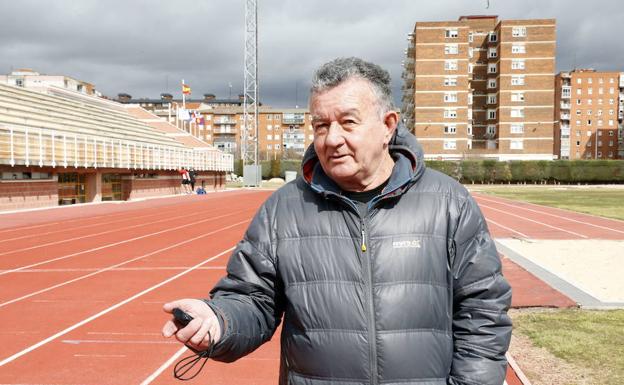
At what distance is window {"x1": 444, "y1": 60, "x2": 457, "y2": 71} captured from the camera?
2466 inches

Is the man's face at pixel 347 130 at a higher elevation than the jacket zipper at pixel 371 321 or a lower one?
higher

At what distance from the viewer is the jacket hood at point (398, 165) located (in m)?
1.90

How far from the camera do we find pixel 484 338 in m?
1.79

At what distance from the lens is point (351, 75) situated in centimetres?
185

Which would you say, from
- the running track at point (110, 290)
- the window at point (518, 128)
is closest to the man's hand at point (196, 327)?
the running track at point (110, 290)

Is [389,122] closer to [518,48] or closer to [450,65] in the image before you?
[450,65]

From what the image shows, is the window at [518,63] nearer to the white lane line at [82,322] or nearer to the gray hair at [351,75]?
the white lane line at [82,322]

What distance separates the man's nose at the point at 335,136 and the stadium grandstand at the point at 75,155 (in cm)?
2083

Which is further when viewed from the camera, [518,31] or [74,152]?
[518,31]

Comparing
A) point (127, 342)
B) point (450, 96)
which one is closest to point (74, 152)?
point (127, 342)

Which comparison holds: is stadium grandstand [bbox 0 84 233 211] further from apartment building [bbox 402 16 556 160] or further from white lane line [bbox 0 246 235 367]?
apartment building [bbox 402 16 556 160]

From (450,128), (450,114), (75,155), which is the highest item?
(450,114)

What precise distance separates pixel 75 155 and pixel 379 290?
24670 mm

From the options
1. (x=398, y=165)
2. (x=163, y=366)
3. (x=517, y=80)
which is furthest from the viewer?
(x=517, y=80)
